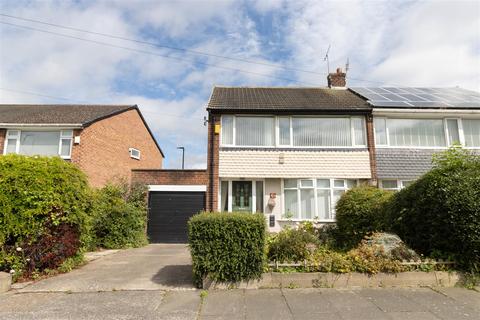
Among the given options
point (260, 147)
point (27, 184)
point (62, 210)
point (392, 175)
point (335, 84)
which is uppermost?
point (335, 84)

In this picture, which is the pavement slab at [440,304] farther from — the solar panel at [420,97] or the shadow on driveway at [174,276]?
the solar panel at [420,97]

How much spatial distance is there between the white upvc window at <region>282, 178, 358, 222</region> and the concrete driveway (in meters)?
5.24

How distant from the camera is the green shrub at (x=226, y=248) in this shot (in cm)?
548

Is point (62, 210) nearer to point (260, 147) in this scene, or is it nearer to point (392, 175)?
point (260, 147)

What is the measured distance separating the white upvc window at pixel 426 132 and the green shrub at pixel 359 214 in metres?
4.71

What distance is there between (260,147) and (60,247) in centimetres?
790

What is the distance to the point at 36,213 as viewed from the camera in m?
6.33

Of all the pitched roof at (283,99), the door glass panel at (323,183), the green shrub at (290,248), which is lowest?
the green shrub at (290,248)

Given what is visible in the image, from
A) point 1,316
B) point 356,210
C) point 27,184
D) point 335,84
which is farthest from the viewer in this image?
point 335,84

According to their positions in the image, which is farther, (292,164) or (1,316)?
(292,164)

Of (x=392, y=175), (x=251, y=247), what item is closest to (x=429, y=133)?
(x=392, y=175)

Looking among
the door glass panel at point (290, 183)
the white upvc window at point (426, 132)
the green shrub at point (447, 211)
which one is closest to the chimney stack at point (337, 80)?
the white upvc window at point (426, 132)

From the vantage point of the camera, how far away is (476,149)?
42.9 feet

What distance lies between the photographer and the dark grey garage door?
1273 centimetres
